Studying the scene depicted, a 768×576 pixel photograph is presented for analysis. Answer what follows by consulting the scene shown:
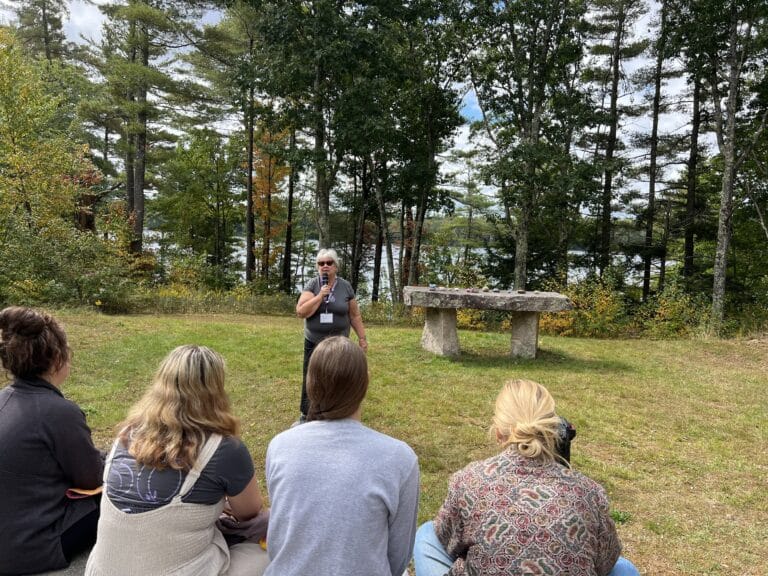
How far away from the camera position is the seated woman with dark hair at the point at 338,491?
1582mm

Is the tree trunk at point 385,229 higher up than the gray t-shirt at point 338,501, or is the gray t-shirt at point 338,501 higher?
the tree trunk at point 385,229

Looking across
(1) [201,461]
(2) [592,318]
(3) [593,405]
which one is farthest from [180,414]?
(2) [592,318]

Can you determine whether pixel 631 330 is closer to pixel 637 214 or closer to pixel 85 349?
pixel 637 214

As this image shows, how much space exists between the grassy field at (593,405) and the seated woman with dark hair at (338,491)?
1833 mm

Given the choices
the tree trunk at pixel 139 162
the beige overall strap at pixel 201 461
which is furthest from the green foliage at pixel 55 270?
the beige overall strap at pixel 201 461

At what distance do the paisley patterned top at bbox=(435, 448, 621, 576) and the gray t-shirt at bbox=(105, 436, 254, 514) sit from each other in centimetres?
86

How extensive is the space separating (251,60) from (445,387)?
1193cm

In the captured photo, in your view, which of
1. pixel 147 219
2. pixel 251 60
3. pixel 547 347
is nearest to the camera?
pixel 547 347

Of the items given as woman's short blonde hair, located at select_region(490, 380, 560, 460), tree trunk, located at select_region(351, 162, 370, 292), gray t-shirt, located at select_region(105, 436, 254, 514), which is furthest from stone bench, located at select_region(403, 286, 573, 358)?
tree trunk, located at select_region(351, 162, 370, 292)

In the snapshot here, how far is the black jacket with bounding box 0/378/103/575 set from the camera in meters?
2.05

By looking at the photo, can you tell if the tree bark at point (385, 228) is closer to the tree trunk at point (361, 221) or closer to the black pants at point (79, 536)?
the tree trunk at point (361, 221)

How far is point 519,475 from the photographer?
5.78 feet

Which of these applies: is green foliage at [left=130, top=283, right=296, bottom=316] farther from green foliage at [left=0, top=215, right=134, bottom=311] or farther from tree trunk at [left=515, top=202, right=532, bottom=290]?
tree trunk at [left=515, top=202, right=532, bottom=290]

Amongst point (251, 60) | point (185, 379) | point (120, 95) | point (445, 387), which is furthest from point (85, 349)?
point (120, 95)
